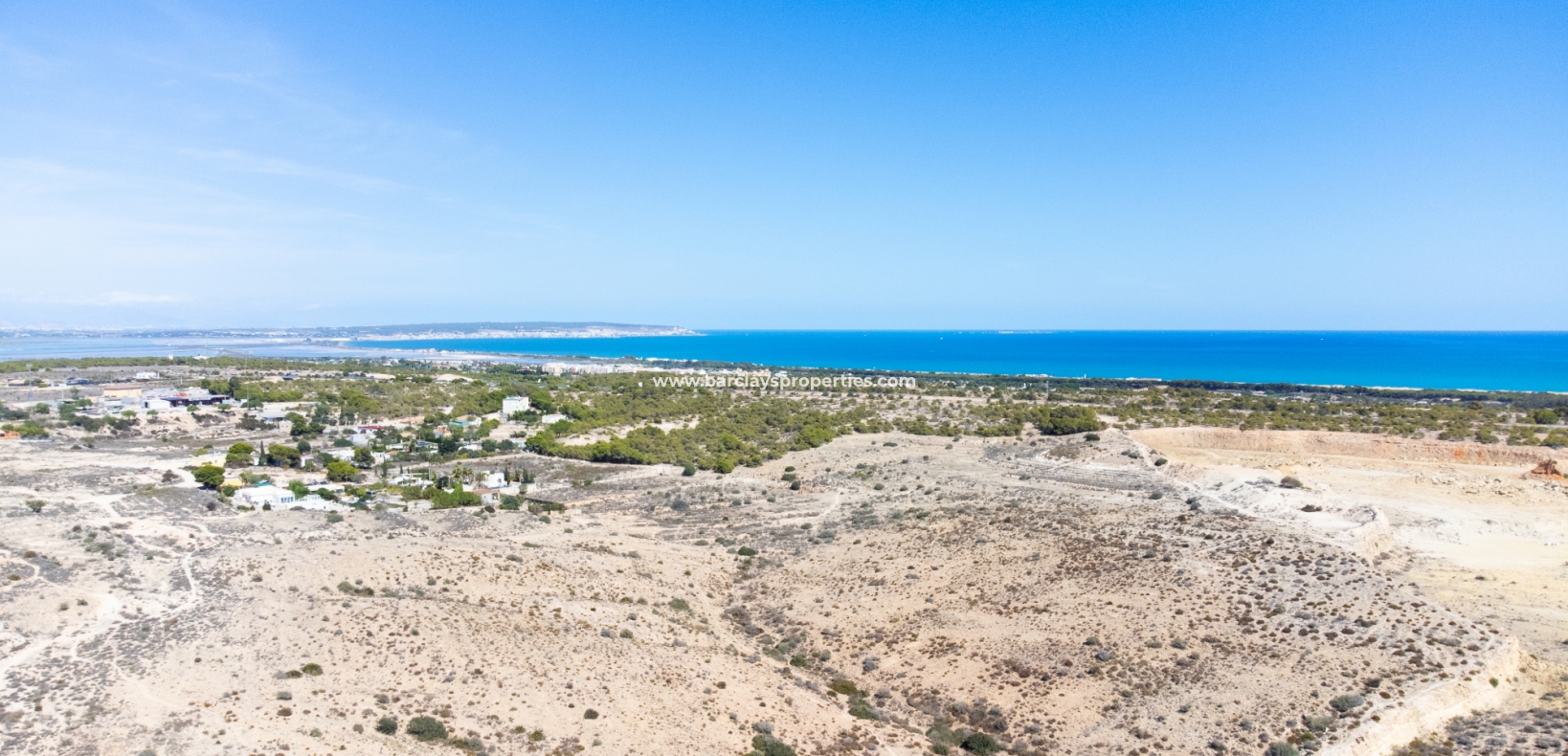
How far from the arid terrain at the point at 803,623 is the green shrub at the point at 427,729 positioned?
5.5 inches

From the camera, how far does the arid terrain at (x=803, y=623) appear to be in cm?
→ 1458

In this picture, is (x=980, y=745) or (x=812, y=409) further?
(x=812, y=409)

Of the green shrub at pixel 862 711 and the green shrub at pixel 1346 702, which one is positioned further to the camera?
the green shrub at pixel 862 711

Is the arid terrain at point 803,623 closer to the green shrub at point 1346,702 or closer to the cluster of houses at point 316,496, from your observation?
Result: the green shrub at point 1346,702

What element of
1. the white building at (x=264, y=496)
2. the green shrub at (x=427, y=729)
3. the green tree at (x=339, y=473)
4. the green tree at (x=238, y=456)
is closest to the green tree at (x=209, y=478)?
the white building at (x=264, y=496)

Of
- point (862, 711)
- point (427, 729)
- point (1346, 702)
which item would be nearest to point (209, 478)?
point (427, 729)

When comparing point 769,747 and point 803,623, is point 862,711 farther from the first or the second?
point 803,623

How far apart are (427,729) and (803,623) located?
9927mm

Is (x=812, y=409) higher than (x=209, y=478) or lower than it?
higher

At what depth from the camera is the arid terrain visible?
1458cm

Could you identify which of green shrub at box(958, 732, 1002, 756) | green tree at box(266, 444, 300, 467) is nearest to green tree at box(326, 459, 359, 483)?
green tree at box(266, 444, 300, 467)

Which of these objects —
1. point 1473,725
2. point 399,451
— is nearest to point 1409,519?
point 1473,725

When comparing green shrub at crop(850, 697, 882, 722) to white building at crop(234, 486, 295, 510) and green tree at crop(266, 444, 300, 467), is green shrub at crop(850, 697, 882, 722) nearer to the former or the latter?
white building at crop(234, 486, 295, 510)

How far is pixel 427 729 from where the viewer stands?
546 inches
